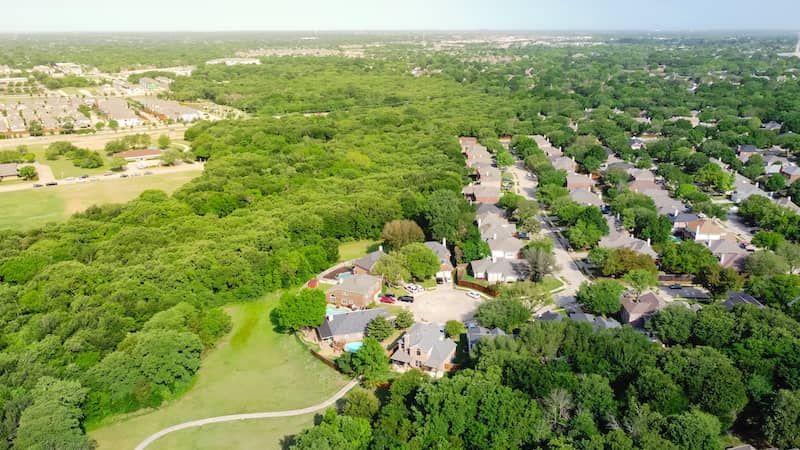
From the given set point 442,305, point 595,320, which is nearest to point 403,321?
point 442,305

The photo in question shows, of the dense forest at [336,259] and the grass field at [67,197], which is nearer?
the dense forest at [336,259]

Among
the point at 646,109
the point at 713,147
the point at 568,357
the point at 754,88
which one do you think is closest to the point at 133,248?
the point at 568,357

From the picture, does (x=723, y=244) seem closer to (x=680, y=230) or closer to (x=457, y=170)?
(x=680, y=230)

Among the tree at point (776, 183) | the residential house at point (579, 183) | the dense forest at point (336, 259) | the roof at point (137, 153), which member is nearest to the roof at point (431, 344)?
the dense forest at point (336, 259)

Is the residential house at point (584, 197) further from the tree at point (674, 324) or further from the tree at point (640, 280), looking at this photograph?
the tree at point (674, 324)

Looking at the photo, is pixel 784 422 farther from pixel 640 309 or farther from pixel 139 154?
pixel 139 154

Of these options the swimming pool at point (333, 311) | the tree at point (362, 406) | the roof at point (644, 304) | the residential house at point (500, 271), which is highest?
the tree at point (362, 406)
